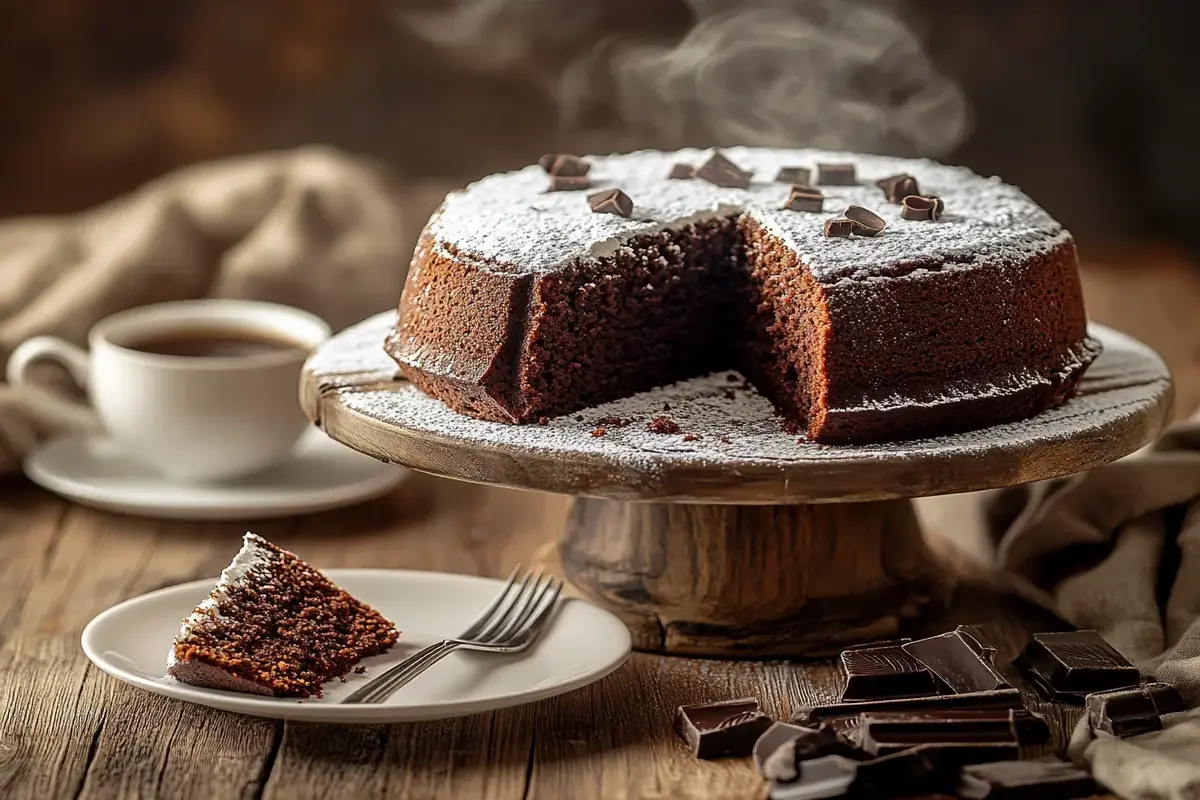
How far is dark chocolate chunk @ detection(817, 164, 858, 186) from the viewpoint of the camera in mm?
3199

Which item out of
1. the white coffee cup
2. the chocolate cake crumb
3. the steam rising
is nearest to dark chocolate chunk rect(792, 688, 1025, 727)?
the chocolate cake crumb

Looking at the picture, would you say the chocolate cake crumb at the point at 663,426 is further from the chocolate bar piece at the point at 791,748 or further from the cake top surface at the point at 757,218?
the chocolate bar piece at the point at 791,748

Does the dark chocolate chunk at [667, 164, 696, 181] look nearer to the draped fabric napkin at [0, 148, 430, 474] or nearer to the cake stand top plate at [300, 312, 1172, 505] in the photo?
the cake stand top plate at [300, 312, 1172, 505]

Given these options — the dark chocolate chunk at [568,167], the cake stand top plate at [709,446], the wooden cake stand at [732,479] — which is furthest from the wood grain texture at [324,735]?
the dark chocolate chunk at [568,167]

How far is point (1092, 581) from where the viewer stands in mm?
3037

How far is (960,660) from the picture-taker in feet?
8.46

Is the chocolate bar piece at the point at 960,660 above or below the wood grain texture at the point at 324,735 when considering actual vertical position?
above

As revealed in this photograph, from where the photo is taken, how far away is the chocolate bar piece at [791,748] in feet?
7.65

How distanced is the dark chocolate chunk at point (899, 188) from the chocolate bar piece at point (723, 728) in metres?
1.05

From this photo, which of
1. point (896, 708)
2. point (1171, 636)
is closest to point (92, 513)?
point (896, 708)

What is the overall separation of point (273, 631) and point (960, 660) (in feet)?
3.60

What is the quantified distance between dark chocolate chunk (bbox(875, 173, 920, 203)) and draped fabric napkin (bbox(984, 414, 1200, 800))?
0.65m

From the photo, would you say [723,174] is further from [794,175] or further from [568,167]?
[568,167]

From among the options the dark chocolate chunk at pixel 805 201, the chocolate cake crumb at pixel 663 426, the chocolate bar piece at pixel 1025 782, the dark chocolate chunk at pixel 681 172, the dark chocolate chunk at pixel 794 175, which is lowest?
the chocolate bar piece at pixel 1025 782
